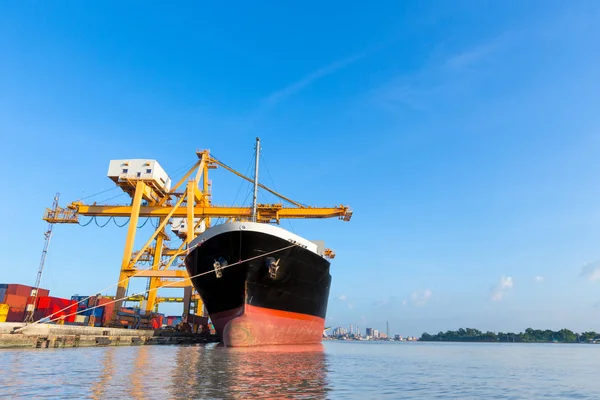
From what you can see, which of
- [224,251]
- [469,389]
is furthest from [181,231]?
[469,389]

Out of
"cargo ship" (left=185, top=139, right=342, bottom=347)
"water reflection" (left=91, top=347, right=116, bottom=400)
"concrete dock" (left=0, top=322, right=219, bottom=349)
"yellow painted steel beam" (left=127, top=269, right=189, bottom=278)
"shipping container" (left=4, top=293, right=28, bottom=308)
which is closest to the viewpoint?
"water reflection" (left=91, top=347, right=116, bottom=400)

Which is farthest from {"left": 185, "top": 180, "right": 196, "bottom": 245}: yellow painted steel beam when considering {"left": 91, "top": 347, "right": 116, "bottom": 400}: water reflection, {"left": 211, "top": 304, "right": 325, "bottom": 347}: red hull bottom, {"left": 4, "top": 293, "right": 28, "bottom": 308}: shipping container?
{"left": 91, "top": 347, "right": 116, "bottom": 400}: water reflection

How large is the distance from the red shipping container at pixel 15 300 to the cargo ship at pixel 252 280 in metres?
18.3

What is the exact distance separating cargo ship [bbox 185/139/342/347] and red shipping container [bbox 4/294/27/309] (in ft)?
60.1

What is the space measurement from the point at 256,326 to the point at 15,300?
22.9 meters

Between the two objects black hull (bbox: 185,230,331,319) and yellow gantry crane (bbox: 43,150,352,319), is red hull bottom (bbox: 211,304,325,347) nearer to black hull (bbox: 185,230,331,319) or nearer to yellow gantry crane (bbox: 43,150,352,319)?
black hull (bbox: 185,230,331,319)

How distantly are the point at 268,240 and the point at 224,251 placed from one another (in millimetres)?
2005

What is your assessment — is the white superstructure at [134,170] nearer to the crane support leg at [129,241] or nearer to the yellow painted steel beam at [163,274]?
the crane support leg at [129,241]

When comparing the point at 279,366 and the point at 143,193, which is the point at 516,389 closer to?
the point at 279,366

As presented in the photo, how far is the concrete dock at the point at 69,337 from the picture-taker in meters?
13.6

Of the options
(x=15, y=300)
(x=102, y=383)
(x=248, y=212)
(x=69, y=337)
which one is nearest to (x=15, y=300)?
(x=15, y=300)

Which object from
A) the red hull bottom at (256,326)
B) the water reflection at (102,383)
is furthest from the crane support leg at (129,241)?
the water reflection at (102,383)

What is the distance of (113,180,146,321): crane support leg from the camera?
25.1m

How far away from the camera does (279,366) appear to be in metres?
9.47
